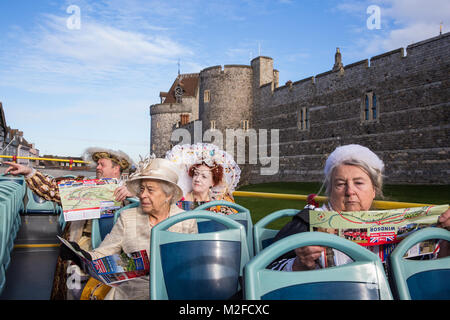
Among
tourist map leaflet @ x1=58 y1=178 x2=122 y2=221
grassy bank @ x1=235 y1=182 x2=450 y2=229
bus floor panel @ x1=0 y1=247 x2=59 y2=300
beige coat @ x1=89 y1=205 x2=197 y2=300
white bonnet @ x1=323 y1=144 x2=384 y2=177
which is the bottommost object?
bus floor panel @ x1=0 y1=247 x2=59 y2=300

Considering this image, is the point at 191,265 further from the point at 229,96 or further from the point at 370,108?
the point at 229,96

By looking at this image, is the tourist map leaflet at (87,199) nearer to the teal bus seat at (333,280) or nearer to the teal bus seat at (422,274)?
the teal bus seat at (333,280)

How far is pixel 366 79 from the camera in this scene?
18.8 meters

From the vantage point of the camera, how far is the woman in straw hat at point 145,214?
2.70 meters

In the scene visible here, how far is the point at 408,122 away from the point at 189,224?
16505 mm

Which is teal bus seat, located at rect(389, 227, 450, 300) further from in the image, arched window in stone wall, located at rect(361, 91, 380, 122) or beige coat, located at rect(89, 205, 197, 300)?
arched window in stone wall, located at rect(361, 91, 380, 122)

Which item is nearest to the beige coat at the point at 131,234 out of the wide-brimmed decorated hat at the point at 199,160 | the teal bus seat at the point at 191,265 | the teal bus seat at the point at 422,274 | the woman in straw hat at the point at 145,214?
the woman in straw hat at the point at 145,214

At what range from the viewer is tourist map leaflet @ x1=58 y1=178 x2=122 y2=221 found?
3457 millimetres

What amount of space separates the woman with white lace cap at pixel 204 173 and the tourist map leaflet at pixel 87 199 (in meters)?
1.18

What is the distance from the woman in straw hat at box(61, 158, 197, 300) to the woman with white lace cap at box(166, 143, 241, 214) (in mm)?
1536

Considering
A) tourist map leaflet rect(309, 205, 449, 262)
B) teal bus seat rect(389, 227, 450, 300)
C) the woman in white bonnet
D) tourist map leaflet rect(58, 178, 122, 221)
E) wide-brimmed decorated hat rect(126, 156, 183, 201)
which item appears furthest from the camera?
tourist map leaflet rect(58, 178, 122, 221)

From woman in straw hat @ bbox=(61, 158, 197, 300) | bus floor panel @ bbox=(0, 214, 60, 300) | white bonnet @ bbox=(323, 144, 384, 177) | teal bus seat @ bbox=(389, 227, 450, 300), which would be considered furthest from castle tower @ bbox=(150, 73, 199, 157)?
teal bus seat @ bbox=(389, 227, 450, 300)
